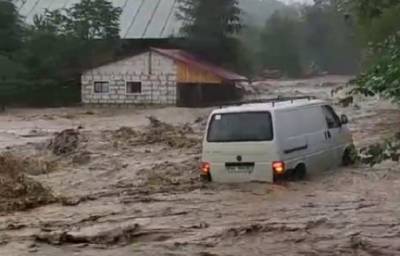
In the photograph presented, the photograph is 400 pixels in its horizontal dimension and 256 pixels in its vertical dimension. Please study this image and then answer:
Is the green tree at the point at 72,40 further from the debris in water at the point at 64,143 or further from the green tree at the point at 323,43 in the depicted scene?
the green tree at the point at 323,43

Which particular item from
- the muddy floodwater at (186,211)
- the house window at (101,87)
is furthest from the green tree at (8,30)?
the muddy floodwater at (186,211)

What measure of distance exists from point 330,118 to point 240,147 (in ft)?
9.54

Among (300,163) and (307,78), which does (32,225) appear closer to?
(300,163)

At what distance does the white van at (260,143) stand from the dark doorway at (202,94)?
34.0m

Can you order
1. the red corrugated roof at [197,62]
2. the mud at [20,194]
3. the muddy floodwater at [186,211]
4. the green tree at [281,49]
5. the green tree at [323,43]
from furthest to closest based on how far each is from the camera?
the green tree at [323,43] < the green tree at [281,49] < the red corrugated roof at [197,62] < the mud at [20,194] < the muddy floodwater at [186,211]

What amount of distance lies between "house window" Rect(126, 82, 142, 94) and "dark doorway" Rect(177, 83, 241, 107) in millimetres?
2538

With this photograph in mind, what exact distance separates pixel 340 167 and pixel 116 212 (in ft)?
16.5

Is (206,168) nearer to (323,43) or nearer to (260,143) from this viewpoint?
(260,143)

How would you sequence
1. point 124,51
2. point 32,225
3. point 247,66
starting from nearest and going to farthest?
point 32,225 → point 124,51 → point 247,66

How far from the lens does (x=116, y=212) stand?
14766mm

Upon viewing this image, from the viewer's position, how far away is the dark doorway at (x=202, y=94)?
5059 cm

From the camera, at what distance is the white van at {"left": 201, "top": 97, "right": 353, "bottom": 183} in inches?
588

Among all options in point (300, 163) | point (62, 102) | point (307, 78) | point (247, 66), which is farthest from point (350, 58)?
point (300, 163)

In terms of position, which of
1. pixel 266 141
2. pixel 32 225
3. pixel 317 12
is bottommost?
pixel 32 225
